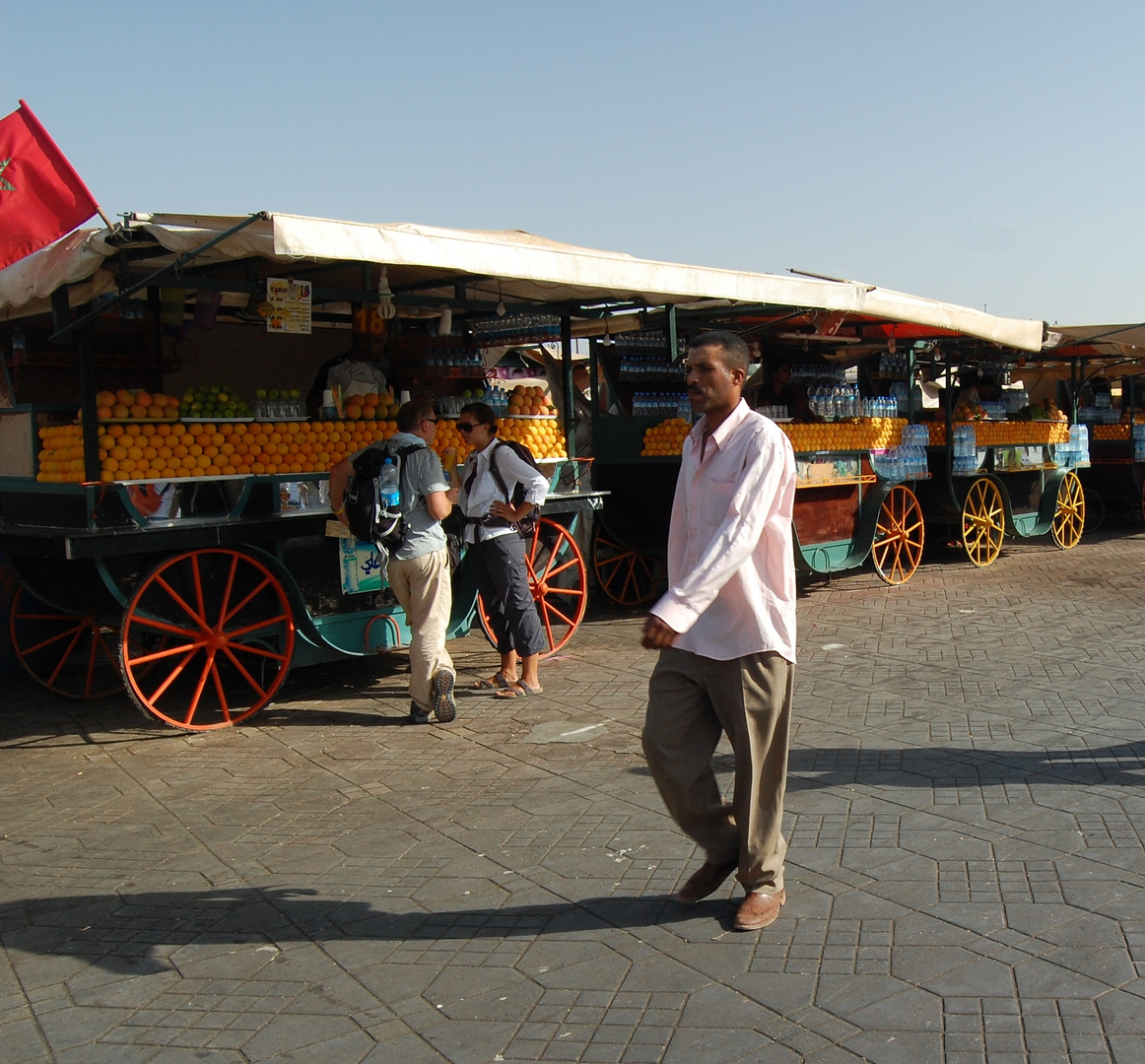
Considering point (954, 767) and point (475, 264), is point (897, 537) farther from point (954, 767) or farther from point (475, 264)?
point (475, 264)

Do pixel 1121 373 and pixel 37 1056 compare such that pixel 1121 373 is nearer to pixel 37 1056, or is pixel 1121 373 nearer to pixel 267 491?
pixel 267 491

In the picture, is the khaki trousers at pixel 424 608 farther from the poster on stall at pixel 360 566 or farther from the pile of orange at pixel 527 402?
the pile of orange at pixel 527 402

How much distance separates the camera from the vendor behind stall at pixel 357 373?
26.7ft

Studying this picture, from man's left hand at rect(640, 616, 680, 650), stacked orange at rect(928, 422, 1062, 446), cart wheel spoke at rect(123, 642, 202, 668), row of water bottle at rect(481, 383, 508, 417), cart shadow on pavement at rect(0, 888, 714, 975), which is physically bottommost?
cart shadow on pavement at rect(0, 888, 714, 975)

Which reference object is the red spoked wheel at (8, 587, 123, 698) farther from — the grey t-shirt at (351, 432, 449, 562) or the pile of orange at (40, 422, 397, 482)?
the grey t-shirt at (351, 432, 449, 562)

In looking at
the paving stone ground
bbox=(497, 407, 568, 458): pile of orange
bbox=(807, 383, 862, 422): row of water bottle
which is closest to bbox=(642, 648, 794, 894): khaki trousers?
the paving stone ground

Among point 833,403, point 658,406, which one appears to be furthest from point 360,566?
point 833,403

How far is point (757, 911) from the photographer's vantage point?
3578 mm

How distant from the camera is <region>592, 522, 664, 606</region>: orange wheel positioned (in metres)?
9.98

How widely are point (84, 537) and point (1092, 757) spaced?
15.9 feet

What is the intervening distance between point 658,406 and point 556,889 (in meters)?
6.53

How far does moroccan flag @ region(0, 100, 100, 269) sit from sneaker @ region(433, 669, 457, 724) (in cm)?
294

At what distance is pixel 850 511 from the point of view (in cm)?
1038

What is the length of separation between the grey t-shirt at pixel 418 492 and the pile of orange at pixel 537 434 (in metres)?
1.49
